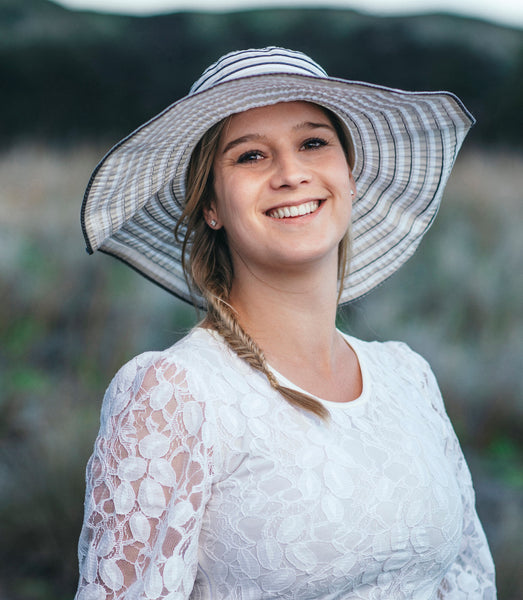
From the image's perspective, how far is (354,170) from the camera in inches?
99.6

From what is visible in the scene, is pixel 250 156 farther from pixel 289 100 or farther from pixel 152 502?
pixel 152 502

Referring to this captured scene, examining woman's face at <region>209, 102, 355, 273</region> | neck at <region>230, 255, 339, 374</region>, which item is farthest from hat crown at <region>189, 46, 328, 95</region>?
neck at <region>230, 255, 339, 374</region>

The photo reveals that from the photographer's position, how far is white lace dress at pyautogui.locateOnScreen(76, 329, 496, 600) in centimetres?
162

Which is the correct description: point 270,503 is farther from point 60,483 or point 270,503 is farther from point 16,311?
point 16,311

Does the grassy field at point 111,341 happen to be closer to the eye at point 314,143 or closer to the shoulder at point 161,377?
the eye at point 314,143

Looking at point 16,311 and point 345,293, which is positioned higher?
point 345,293

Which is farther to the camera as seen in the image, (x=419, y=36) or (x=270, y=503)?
(x=419, y=36)

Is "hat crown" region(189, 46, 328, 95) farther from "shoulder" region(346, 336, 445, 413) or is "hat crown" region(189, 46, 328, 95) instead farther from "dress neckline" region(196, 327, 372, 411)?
"shoulder" region(346, 336, 445, 413)

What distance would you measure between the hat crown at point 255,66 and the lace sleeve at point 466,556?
1.04 metres

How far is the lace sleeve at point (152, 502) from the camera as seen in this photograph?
1.61 metres

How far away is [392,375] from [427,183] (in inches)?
26.0

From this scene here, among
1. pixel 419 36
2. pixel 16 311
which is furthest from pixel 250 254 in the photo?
pixel 419 36

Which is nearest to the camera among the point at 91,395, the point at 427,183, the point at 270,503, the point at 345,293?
the point at 270,503

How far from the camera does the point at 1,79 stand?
15.7 metres
